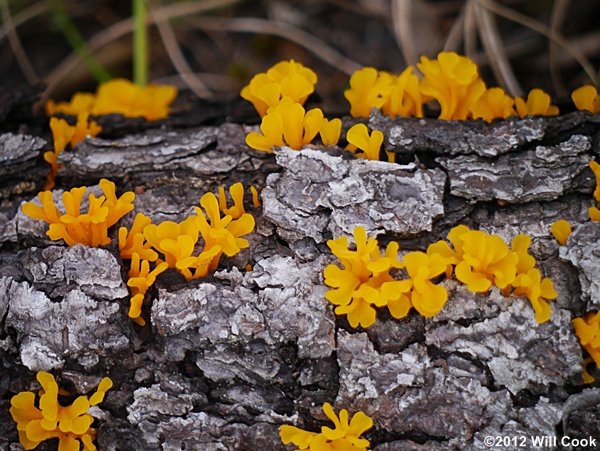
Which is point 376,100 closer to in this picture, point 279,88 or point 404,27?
point 279,88

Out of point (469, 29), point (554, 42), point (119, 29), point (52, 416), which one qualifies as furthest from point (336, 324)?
point (119, 29)

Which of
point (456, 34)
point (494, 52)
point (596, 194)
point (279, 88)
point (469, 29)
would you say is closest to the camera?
point (596, 194)

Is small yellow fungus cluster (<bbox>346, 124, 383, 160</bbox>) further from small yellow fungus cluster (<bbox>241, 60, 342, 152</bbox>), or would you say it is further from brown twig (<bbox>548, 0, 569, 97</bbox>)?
brown twig (<bbox>548, 0, 569, 97</bbox>)

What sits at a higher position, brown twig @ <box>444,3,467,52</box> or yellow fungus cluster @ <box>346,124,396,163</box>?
brown twig @ <box>444,3,467,52</box>

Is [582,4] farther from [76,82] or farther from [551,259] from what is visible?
[76,82]

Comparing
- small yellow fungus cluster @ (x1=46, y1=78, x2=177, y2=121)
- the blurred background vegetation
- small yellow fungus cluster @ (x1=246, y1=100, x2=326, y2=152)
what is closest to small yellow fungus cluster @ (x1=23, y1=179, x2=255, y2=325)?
small yellow fungus cluster @ (x1=246, y1=100, x2=326, y2=152)

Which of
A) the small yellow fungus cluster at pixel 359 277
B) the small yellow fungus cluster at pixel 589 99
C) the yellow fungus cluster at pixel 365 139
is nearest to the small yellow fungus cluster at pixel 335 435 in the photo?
the small yellow fungus cluster at pixel 359 277

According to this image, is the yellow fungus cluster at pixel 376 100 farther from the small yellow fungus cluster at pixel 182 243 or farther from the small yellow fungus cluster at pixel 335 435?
the small yellow fungus cluster at pixel 335 435
